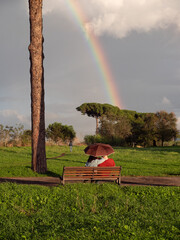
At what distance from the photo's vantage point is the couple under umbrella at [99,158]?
30.8 ft

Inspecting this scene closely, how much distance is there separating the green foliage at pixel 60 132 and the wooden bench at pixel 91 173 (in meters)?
38.0

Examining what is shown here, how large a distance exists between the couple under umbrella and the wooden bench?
0.43 metres

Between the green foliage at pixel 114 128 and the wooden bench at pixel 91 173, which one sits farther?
the green foliage at pixel 114 128

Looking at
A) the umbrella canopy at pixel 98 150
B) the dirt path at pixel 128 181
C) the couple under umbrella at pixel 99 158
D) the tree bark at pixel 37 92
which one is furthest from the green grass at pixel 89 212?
the tree bark at pixel 37 92

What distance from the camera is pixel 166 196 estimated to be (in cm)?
780

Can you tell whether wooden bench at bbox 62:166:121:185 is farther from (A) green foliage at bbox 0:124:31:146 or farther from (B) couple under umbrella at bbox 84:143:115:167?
(A) green foliage at bbox 0:124:31:146

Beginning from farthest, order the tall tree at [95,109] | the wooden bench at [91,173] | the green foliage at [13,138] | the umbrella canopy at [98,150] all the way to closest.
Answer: the tall tree at [95,109] → the green foliage at [13,138] → the umbrella canopy at [98,150] → the wooden bench at [91,173]

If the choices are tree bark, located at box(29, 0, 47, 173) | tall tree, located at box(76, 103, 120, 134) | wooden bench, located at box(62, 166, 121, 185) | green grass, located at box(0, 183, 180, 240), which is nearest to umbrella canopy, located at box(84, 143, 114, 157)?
wooden bench, located at box(62, 166, 121, 185)

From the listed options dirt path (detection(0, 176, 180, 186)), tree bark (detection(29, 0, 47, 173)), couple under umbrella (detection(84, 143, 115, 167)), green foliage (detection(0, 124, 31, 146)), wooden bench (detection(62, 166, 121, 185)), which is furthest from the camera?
green foliage (detection(0, 124, 31, 146))

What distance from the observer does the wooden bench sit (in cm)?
866

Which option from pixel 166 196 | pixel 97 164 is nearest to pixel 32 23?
pixel 97 164

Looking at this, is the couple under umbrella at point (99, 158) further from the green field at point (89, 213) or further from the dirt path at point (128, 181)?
the dirt path at point (128, 181)

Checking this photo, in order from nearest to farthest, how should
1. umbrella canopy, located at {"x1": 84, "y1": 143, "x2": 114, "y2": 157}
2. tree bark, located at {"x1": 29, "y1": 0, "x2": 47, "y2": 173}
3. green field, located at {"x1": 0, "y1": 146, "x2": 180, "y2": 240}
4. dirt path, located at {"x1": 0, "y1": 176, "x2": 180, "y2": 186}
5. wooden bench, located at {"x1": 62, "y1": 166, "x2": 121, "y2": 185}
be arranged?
green field, located at {"x1": 0, "y1": 146, "x2": 180, "y2": 240} → wooden bench, located at {"x1": 62, "y1": 166, "x2": 121, "y2": 185} → umbrella canopy, located at {"x1": 84, "y1": 143, "x2": 114, "y2": 157} → dirt path, located at {"x1": 0, "y1": 176, "x2": 180, "y2": 186} → tree bark, located at {"x1": 29, "y1": 0, "x2": 47, "y2": 173}

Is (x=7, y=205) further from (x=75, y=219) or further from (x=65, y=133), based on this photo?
(x=65, y=133)
